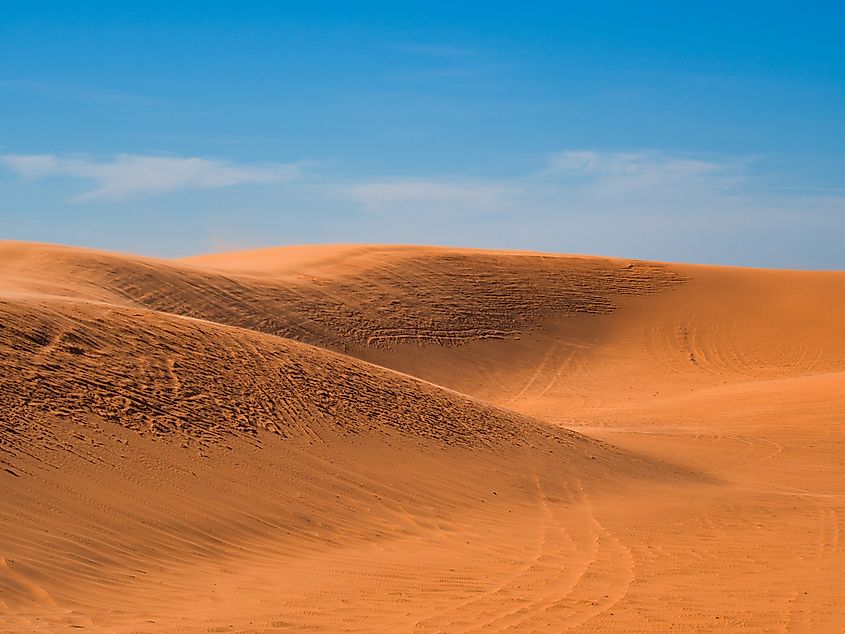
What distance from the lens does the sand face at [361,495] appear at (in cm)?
801

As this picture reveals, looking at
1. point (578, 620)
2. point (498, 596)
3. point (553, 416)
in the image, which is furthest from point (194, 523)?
point (553, 416)

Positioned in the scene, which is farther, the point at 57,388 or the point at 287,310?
the point at 287,310

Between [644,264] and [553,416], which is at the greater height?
[644,264]

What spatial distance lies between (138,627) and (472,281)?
99.3 feet

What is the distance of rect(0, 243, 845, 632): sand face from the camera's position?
8008 millimetres

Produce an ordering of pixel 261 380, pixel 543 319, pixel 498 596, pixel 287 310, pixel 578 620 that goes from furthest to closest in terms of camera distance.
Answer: pixel 543 319, pixel 287 310, pixel 261 380, pixel 498 596, pixel 578 620

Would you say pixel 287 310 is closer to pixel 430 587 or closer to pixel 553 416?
pixel 553 416

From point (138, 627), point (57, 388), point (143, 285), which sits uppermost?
point (143, 285)

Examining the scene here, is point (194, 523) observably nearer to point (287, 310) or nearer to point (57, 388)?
point (57, 388)

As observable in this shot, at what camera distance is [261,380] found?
559 inches

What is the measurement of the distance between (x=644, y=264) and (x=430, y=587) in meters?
35.5

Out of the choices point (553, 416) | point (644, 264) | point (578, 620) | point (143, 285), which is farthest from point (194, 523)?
point (644, 264)

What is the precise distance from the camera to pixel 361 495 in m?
11.7

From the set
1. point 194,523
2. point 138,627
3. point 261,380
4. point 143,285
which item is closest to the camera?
point 138,627
